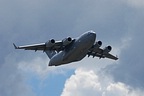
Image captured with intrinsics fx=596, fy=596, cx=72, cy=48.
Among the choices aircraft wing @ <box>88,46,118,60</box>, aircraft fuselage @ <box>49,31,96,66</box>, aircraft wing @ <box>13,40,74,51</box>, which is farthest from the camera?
aircraft wing @ <box>88,46,118,60</box>

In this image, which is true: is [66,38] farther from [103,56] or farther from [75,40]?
[103,56]

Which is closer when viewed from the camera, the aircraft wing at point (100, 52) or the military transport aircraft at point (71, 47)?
the military transport aircraft at point (71, 47)

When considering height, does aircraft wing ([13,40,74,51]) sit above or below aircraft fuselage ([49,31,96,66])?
above

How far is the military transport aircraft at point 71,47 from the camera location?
7325 cm

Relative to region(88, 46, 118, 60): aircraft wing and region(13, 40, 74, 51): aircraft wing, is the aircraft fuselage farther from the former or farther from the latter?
region(88, 46, 118, 60): aircraft wing

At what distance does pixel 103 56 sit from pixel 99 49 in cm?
222

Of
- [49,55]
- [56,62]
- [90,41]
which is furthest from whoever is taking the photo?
[49,55]

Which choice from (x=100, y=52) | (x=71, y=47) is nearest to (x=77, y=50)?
(x=71, y=47)

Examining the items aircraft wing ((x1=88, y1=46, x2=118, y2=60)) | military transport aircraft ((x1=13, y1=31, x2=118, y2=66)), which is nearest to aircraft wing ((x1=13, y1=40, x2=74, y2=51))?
military transport aircraft ((x1=13, y1=31, x2=118, y2=66))

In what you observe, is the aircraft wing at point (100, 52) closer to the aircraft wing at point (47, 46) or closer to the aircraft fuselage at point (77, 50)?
the aircraft fuselage at point (77, 50)

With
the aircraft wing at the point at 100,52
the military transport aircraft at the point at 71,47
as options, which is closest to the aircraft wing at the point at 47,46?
the military transport aircraft at the point at 71,47

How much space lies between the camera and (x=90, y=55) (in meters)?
83.4

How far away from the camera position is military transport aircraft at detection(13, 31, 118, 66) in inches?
2884

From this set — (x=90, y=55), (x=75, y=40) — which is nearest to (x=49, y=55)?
(x=90, y=55)
